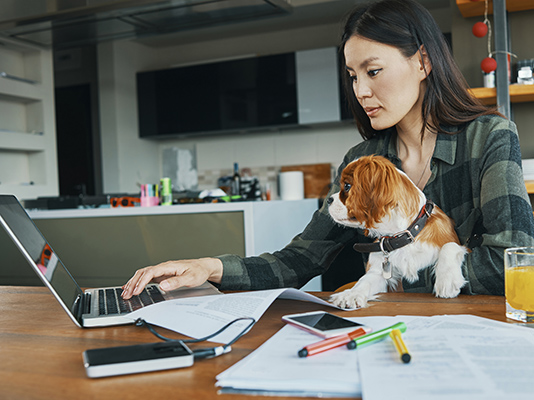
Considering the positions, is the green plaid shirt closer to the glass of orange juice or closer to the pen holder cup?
the glass of orange juice

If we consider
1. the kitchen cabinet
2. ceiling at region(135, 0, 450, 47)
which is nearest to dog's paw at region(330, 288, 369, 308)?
ceiling at region(135, 0, 450, 47)

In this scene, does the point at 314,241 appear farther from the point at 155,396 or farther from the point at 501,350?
Result: the point at 155,396

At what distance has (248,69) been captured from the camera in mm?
5129

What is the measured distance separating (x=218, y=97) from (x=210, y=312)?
4.62 m

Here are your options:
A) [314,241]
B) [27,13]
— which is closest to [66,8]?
[27,13]

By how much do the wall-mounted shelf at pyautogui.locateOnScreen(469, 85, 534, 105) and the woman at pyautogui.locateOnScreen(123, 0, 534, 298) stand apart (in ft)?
4.96

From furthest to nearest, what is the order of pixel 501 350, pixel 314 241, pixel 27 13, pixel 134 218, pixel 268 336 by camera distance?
pixel 27 13
pixel 134 218
pixel 314 241
pixel 268 336
pixel 501 350

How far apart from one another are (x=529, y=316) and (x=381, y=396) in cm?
39

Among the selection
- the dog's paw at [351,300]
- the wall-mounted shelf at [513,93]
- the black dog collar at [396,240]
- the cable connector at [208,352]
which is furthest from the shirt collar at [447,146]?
the wall-mounted shelf at [513,93]

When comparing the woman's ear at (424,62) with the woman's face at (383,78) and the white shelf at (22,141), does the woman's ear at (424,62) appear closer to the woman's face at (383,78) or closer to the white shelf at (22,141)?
the woman's face at (383,78)

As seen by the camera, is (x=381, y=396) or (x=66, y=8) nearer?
(x=381, y=396)

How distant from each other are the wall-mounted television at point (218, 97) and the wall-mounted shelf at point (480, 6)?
2.28 meters

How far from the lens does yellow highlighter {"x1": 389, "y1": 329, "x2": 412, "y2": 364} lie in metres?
0.56

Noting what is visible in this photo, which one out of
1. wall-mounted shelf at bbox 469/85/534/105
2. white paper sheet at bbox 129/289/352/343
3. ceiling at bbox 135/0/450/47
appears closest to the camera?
white paper sheet at bbox 129/289/352/343
